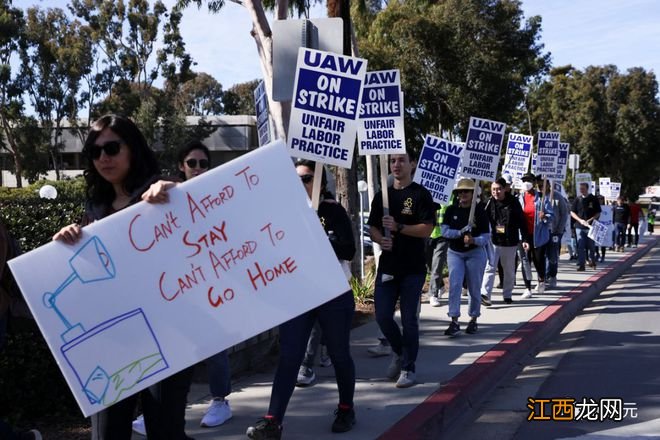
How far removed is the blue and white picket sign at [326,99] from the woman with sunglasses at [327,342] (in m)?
0.58

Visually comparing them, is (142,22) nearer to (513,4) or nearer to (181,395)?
(513,4)

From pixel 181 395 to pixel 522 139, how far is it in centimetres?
1287

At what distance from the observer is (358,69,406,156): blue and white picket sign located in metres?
7.36

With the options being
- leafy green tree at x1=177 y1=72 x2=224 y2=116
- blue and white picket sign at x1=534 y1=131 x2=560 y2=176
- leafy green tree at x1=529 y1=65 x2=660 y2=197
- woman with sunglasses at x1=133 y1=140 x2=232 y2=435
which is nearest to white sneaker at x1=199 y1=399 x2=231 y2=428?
woman with sunglasses at x1=133 y1=140 x2=232 y2=435

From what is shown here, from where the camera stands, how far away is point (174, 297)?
354 cm

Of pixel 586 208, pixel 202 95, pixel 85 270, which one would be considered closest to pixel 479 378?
pixel 85 270

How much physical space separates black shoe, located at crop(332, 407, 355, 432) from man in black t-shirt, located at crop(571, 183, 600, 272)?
1268 cm

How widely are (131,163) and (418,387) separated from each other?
355 centimetres

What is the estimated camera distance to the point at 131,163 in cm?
358

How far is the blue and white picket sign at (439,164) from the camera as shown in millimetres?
10938

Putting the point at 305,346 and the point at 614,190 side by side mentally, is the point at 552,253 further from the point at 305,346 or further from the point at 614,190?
the point at 614,190

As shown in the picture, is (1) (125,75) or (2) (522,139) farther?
(1) (125,75)

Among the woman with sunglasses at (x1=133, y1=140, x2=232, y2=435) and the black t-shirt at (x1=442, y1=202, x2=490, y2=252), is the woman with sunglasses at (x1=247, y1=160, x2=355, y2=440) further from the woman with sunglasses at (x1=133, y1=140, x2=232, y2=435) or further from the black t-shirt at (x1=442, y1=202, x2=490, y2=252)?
the black t-shirt at (x1=442, y1=202, x2=490, y2=252)

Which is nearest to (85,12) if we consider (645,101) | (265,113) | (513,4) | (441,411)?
(513,4)
